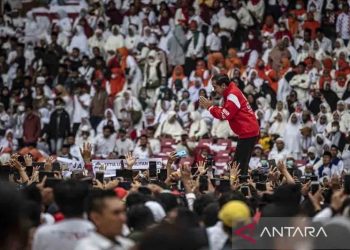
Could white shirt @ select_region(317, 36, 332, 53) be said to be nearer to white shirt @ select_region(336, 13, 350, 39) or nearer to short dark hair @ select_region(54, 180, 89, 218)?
white shirt @ select_region(336, 13, 350, 39)

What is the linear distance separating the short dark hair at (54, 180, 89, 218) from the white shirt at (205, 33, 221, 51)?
20018mm

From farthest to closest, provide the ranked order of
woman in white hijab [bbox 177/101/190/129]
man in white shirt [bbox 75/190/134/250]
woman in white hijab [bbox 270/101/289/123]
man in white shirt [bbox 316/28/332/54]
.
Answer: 1. man in white shirt [bbox 316/28/332/54]
2. woman in white hijab [bbox 177/101/190/129]
3. woman in white hijab [bbox 270/101/289/123]
4. man in white shirt [bbox 75/190/134/250]

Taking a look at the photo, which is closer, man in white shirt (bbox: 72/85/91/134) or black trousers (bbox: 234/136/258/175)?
black trousers (bbox: 234/136/258/175)

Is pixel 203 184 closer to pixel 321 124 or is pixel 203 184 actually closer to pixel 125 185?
pixel 125 185

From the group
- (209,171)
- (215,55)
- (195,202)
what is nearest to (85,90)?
(215,55)

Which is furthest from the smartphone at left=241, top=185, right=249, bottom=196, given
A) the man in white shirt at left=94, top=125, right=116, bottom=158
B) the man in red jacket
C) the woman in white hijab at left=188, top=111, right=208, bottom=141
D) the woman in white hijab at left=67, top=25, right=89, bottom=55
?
the woman in white hijab at left=67, top=25, right=89, bottom=55

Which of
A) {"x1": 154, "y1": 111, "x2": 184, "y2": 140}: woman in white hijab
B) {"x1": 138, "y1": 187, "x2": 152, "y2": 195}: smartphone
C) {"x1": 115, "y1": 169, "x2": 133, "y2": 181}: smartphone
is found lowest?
{"x1": 154, "y1": 111, "x2": 184, "y2": 140}: woman in white hijab

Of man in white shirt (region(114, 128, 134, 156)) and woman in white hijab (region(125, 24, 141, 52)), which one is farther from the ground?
woman in white hijab (region(125, 24, 141, 52))

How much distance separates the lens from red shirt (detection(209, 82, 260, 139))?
50.5ft

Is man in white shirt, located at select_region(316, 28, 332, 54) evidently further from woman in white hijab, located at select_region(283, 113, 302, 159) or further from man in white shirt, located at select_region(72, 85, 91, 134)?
man in white shirt, located at select_region(72, 85, 91, 134)

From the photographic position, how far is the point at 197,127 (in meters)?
25.6

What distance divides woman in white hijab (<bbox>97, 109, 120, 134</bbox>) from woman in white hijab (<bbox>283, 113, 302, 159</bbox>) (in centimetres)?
426

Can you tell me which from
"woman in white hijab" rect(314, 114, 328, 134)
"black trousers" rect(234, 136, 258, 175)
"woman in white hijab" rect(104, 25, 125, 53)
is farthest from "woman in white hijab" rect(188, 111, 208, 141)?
"black trousers" rect(234, 136, 258, 175)

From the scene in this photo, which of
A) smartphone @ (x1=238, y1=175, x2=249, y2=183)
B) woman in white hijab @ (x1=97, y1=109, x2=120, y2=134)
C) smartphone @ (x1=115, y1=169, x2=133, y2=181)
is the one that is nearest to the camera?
smartphone @ (x1=115, y1=169, x2=133, y2=181)
